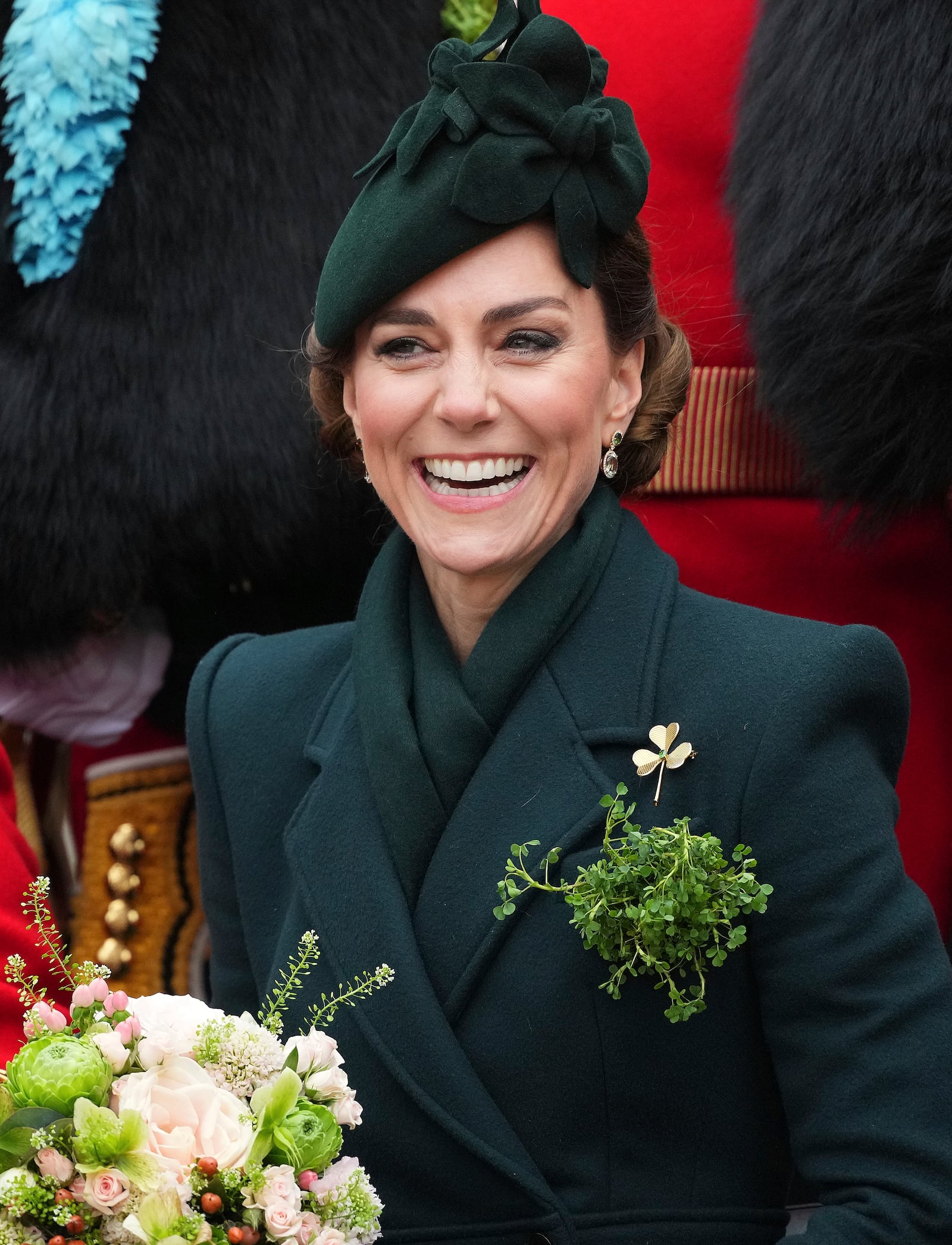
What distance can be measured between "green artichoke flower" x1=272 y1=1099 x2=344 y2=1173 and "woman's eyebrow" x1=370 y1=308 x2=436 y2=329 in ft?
2.95

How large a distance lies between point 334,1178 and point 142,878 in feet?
4.11

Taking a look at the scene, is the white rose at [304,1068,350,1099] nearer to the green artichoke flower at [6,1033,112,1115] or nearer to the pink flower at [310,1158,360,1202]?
the pink flower at [310,1158,360,1202]

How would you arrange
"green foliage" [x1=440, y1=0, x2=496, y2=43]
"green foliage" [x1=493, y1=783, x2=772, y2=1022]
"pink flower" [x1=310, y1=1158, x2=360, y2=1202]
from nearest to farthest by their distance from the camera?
"pink flower" [x1=310, y1=1158, x2=360, y2=1202] < "green foliage" [x1=493, y1=783, x2=772, y2=1022] < "green foliage" [x1=440, y1=0, x2=496, y2=43]

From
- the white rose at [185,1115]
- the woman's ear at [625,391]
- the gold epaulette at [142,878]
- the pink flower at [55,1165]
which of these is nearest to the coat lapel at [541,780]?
the woman's ear at [625,391]

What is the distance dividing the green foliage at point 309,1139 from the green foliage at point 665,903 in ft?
1.20

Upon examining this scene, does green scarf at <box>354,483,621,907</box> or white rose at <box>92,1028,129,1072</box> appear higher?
green scarf at <box>354,483,621,907</box>

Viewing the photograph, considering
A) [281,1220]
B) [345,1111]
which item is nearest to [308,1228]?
[281,1220]

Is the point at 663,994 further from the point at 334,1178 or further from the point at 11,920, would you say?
A: the point at 11,920

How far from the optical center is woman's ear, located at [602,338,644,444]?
2.01m

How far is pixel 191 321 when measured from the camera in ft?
7.62

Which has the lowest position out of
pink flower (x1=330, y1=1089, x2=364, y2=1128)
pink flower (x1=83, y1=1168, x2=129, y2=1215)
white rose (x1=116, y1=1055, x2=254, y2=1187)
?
pink flower (x1=330, y1=1089, x2=364, y2=1128)

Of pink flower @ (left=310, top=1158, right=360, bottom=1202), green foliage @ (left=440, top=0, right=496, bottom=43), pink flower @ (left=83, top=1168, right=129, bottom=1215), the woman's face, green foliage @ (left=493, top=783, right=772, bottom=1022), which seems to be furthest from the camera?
green foliage @ (left=440, top=0, right=496, bottom=43)

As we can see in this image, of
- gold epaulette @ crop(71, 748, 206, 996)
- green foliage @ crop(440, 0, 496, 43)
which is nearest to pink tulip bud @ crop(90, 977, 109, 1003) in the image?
gold epaulette @ crop(71, 748, 206, 996)

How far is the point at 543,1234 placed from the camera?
1740 mm
